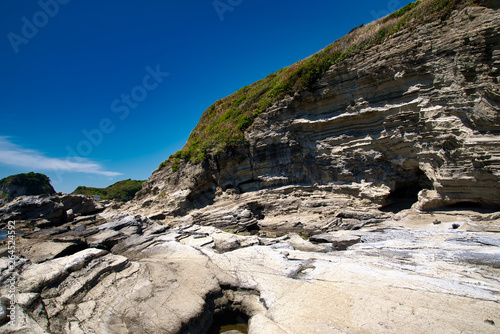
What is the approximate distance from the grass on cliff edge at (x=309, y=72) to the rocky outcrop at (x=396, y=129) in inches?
30.9

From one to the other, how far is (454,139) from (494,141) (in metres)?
1.73

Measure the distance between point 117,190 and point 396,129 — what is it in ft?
301

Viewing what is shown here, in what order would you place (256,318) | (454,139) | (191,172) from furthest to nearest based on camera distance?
(191,172) → (454,139) → (256,318)

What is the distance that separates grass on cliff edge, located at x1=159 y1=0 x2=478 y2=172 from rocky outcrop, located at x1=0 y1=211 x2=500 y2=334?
14.5m

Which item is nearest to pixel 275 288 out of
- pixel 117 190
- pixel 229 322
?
pixel 229 322

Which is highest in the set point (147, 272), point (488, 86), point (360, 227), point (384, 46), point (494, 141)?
point (384, 46)

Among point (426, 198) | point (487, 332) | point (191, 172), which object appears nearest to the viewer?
point (487, 332)

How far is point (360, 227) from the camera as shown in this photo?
14820 mm

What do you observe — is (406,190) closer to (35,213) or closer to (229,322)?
(229,322)

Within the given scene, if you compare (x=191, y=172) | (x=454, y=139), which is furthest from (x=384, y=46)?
(x=191, y=172)

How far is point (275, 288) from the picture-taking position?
7781mm

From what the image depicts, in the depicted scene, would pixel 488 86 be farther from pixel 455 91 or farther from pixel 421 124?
pixel 421 124

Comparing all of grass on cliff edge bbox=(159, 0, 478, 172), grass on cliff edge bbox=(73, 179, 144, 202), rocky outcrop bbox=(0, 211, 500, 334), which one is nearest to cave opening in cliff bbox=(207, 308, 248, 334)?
rocky outcrop bbox=(0, 211, 500, 334)

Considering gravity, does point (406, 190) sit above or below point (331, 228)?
above
